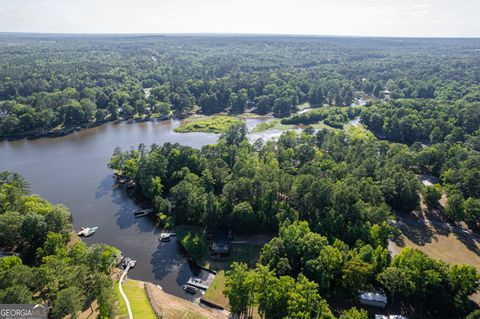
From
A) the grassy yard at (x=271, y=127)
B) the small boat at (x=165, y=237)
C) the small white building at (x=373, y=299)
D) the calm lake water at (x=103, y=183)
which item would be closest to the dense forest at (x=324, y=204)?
the small white building at (x=373, y=299)

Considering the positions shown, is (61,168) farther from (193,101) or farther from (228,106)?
(228,106)

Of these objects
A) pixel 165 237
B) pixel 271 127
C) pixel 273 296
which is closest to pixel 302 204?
pixel 273 296

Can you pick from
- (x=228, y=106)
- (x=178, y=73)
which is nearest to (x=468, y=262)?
(x=228, y=106)

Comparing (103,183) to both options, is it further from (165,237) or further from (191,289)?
(191,289)

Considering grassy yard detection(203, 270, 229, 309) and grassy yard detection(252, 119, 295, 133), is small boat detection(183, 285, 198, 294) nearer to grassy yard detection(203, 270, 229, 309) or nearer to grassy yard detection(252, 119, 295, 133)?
grassy yard detection(203, 270, 229, 309)

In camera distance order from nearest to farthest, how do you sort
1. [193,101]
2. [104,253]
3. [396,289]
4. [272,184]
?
1. [396,289]
2. [104,253]
3. [272,184]
4. [193,101]

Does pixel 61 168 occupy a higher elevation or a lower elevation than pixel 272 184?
lower

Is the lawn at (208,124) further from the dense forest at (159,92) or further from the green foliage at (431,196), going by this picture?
the green foliage at (431,196)
